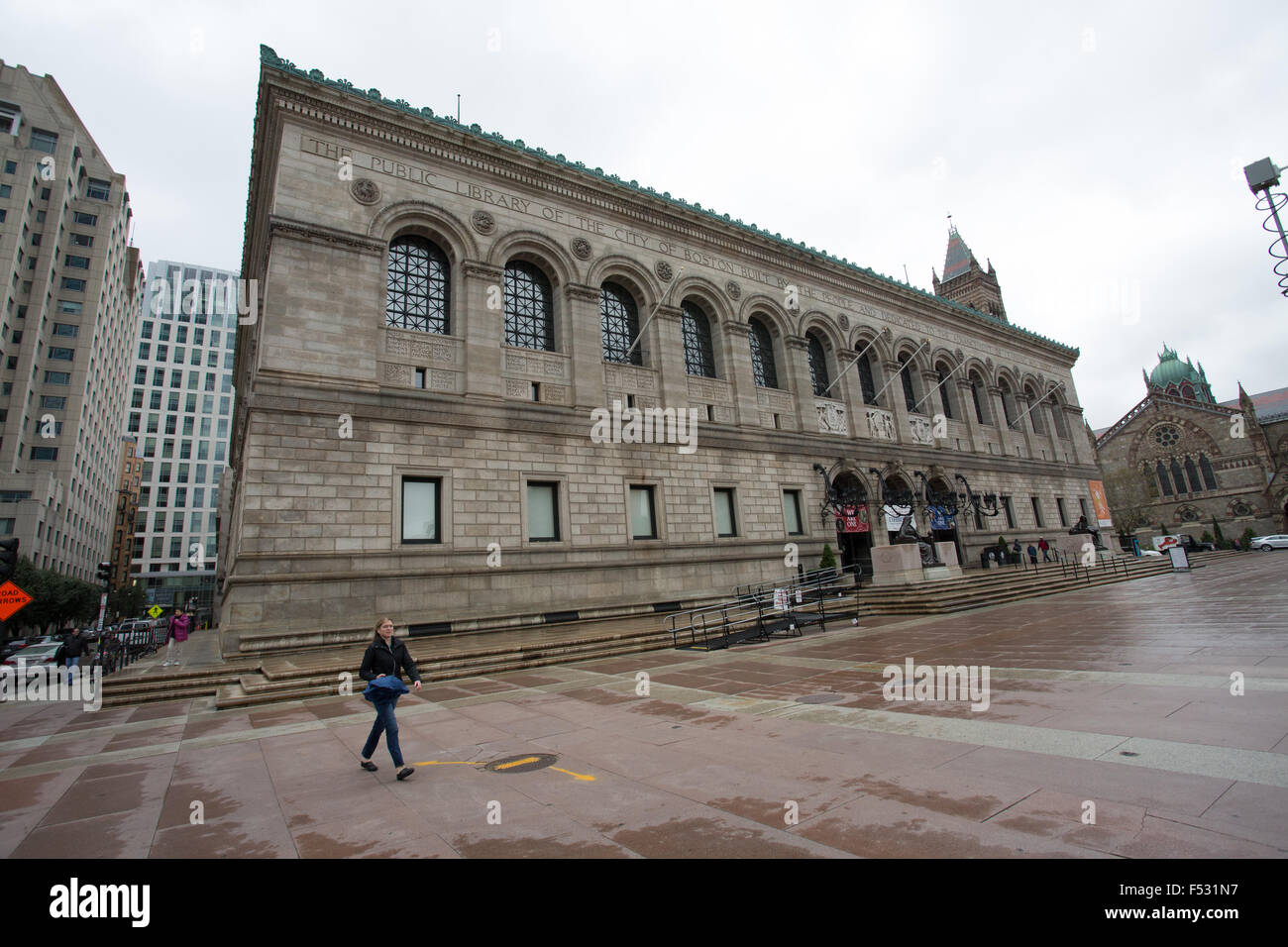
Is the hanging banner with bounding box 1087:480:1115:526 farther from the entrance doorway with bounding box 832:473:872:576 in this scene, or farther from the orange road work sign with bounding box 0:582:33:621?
the orange road work sign with bounding box 0:582:33:621

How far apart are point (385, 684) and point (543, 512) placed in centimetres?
1452

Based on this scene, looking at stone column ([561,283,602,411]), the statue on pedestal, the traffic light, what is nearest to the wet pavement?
the traffic light

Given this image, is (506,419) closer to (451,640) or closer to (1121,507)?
(451,640)

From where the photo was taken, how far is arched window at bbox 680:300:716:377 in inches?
A: 1049

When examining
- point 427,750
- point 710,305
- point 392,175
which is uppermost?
point 392,175

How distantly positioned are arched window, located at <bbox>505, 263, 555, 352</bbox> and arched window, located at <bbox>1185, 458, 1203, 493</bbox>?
7849 cm

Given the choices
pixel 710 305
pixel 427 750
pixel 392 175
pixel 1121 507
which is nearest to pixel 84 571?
pixel 392 175

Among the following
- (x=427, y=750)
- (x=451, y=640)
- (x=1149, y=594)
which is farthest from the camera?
(x=1149, y=594)

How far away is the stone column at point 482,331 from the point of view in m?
20.2

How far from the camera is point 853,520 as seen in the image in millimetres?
28953

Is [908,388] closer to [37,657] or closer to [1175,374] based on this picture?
[37,657]
